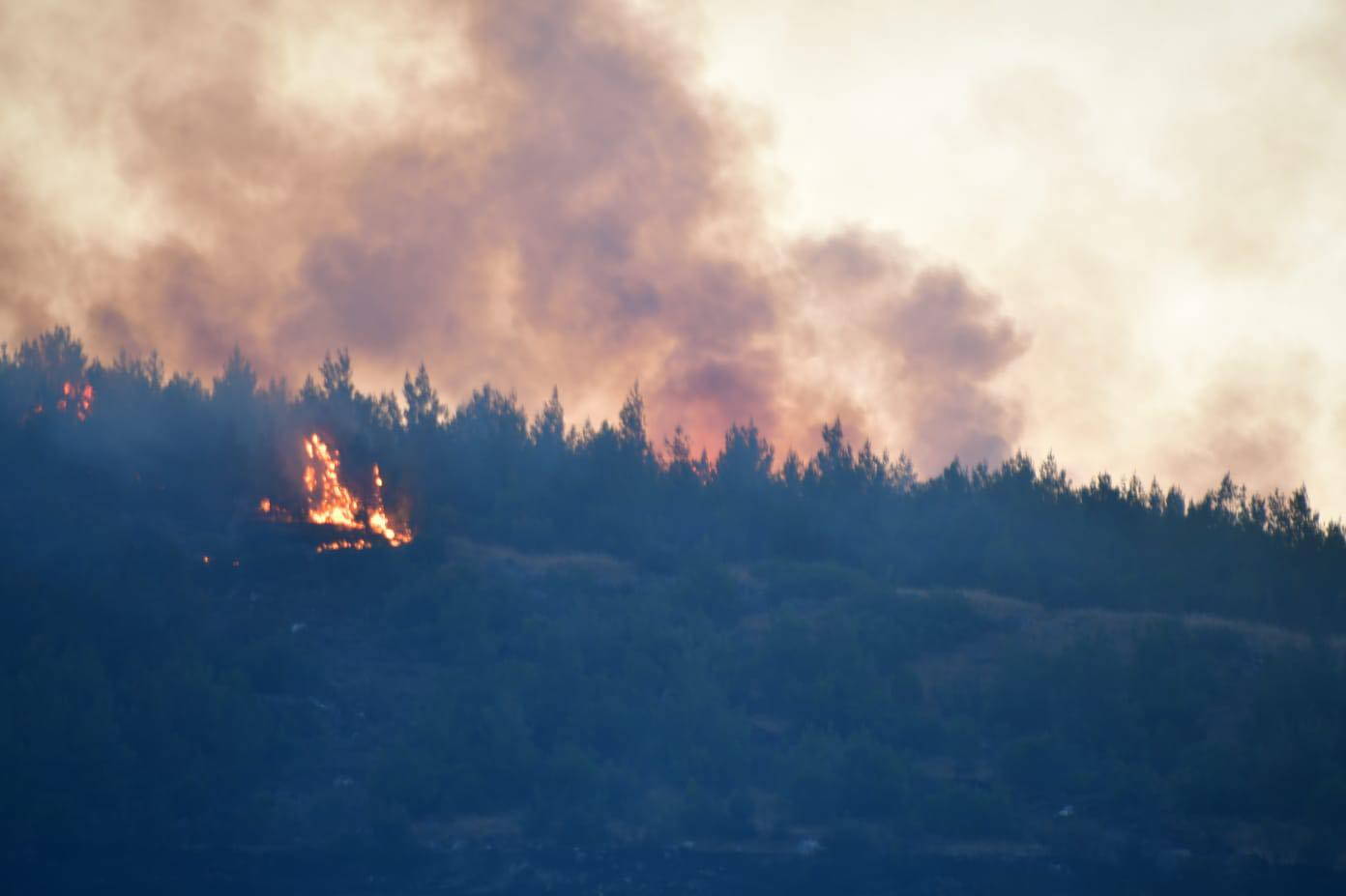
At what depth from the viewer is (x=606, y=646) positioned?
98.2 m

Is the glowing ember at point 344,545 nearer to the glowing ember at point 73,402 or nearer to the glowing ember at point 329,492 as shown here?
the glowing ember at point 329,492

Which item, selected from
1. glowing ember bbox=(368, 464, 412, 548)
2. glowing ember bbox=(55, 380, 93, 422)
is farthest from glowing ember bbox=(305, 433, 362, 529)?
glowing ember bbox=(55, 380, 93, 422)

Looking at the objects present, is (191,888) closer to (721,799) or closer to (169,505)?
(721,799)

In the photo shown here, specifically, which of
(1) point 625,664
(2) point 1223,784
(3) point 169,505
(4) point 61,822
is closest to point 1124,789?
(2) point 1223,784

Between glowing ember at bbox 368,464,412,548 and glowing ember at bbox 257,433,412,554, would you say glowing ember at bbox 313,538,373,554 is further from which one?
glowing ember at bbox 368,464,412,548

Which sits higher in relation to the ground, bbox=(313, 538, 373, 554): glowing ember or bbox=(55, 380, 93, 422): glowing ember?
bbox=(55, 380, 93, 422): glowing ember

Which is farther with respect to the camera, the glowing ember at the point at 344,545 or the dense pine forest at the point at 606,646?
the glowing ember at the point at 344,545

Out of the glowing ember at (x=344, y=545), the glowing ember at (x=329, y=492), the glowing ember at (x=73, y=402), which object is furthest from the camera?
the glowing ember at (x=73, y=402)

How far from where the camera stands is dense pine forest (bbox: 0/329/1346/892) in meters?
85.3

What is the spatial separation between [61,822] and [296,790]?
1216 centimetres

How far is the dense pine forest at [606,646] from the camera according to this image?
85.3 meters

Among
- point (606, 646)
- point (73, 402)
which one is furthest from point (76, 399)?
point (606, 646)

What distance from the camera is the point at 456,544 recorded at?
356 ft

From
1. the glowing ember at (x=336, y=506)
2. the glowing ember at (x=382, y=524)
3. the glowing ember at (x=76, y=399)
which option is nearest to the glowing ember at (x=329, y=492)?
the glowing ember at (x=336, y=506)
